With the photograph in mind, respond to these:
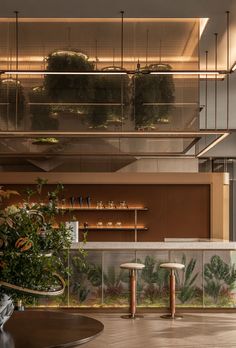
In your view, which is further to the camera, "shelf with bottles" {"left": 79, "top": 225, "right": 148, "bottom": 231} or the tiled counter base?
"shelf with bottles" {"left": 79, "top": 225, "right": 148, "bottom": 231}

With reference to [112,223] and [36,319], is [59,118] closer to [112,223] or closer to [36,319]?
[112,223]

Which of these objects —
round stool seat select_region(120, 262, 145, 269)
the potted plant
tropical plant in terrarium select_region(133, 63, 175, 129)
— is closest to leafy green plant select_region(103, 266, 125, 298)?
round stool seat select_region(120, 262, 145, 269)

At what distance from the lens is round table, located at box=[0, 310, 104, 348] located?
2.79 m

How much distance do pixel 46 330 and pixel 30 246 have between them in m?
0.53

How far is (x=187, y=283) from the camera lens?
8.97m

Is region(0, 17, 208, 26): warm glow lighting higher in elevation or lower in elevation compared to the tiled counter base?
higher

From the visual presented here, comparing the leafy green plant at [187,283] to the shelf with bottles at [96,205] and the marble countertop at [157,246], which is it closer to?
the marble countertop at [157,246]

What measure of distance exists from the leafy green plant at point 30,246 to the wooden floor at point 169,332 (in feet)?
12.9

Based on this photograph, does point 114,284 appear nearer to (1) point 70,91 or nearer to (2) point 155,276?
(2) point 155,276

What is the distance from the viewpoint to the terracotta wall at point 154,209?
44.4 feet

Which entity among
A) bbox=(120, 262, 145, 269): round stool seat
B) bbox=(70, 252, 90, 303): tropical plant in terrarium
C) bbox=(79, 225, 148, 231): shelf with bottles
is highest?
bbox=(79, 225, 148, 231): shelf with bottles

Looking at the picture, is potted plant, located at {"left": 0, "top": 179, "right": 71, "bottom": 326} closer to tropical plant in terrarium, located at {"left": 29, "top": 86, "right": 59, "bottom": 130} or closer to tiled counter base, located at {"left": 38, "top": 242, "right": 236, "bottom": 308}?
tiled counter base, located at {"left": 38, "top": 242, "right": 236, "bottom": 308}

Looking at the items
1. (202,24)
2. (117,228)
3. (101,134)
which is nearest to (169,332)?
(101,134)

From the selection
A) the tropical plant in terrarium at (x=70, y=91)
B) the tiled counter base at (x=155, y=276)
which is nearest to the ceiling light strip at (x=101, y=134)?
the tropical plant in terrarium at (x=70, y=91)
